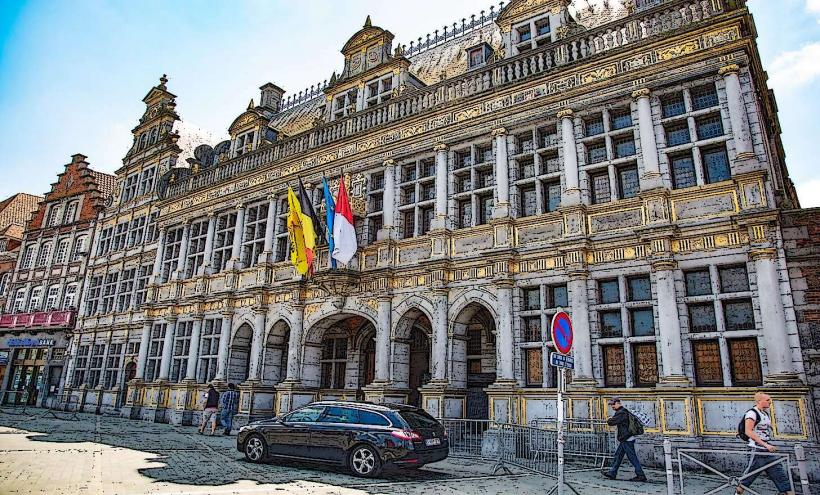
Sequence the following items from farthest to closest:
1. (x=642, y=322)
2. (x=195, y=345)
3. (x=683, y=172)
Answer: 1. (x=195, y=345)
2. (x=683, y=172)
3. (x=642, y=322)

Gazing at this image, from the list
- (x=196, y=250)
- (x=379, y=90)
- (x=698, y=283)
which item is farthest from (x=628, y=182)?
(x=196, y=250)

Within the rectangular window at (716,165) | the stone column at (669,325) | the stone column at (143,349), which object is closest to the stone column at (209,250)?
the stone column at (143,349)

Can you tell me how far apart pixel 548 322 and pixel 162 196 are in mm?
21320

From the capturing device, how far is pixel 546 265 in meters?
13.9

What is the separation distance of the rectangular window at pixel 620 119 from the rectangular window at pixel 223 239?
15340mm

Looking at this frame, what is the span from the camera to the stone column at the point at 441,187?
16.0 m

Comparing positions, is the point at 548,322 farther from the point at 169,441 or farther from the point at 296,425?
the point at 169,441

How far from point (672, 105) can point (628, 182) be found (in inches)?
83.8

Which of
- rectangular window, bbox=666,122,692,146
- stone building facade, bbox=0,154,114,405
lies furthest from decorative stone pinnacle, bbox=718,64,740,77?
stone building facade, bbox=0,154,114,405

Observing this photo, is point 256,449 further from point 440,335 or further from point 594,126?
point 594,126

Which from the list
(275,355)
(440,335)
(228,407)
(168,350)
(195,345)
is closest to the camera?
(440,335)

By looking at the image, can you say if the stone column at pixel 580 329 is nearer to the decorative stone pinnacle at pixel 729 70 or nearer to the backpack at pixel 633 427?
the backpack at pixel 633 427

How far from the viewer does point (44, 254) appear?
114 feet

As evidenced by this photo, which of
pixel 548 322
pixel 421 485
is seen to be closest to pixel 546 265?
pixel 548 322
